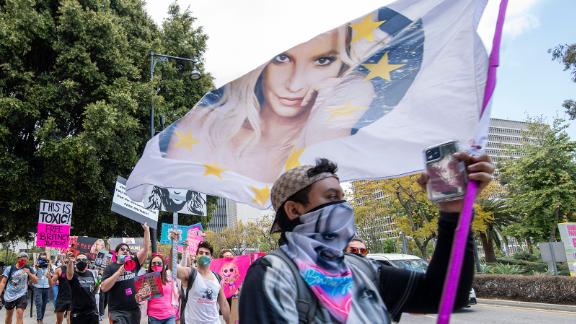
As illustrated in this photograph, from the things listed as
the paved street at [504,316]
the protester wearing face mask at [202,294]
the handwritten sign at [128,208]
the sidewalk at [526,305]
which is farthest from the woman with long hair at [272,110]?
the sidewalk at [526,305]

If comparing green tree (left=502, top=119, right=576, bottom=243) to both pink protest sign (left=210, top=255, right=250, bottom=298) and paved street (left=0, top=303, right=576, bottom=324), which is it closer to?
paved street (left=0, top=303, right=576, bottom=324)

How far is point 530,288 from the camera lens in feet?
51.0

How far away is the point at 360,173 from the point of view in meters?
3.23

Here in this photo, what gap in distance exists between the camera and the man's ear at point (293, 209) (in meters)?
1.97

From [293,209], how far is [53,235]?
10.8 meters

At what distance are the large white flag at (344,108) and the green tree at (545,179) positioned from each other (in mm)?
23563

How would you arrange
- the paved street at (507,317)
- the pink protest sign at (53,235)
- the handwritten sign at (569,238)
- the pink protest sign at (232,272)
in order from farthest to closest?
the handwritten sign at (569,238) → the paved street at (507,317) → the pink protest sign at (53,235) → the pink protest sign at (232,272)

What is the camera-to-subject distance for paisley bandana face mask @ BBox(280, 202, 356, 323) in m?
1.71

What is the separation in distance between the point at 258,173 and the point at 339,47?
1.11m

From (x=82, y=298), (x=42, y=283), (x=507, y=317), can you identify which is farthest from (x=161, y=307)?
(x=507, y=317)

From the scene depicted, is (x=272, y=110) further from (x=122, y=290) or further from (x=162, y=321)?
(x=122, y=290)

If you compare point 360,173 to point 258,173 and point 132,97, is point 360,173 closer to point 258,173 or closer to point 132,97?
point 258,173

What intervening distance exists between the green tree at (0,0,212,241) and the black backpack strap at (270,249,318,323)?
13201 millimetres

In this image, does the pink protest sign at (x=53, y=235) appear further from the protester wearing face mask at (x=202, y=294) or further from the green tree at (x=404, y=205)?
the green tree at (x=404, y=205)
